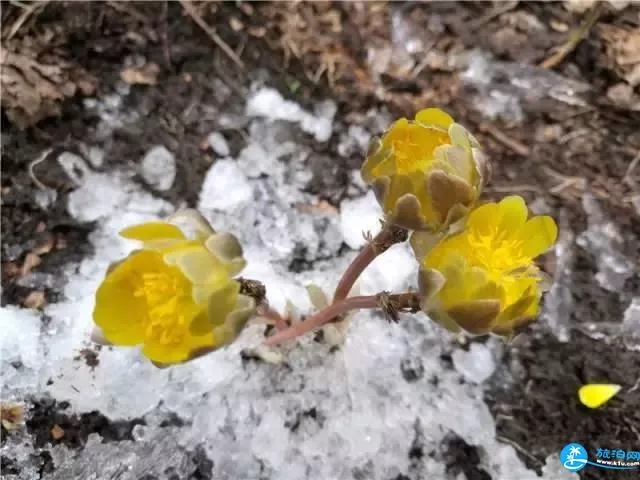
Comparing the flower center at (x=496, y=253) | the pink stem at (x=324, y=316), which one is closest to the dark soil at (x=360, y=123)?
the pink stem at (x=324, y=316)

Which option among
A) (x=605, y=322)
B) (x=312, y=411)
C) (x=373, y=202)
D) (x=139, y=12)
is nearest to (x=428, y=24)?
(x=373, y=202)

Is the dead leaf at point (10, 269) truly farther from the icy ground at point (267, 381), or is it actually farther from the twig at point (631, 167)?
the twig at point (631, 167)

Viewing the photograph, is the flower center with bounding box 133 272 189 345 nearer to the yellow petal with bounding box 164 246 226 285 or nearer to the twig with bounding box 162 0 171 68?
the yellow petal with bounding box 164 246 226 285

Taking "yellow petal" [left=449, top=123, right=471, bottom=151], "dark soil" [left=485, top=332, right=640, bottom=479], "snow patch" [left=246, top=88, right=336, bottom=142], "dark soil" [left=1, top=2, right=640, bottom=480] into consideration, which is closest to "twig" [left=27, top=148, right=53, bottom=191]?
"dark soil" [left=1, top=2, right=640, bottom=480]

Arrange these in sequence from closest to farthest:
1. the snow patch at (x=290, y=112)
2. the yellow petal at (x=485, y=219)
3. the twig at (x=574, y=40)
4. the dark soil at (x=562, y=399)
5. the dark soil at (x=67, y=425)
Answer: the yellow petal at (x=485, y=219) < the dark soil at (x=67, y=425) < the dark soil at (x=562, y=399) < the snow patch at (x=290, y=112) < the twig at (x=574, y=40)

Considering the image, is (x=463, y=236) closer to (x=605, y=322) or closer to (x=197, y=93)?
(x=605, y=322)

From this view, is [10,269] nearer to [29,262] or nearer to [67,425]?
[29,262]

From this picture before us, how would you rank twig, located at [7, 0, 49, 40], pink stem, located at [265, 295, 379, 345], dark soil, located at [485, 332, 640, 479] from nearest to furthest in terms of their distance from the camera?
pink stem, located at [265, 295, 379, 345] → dark soil, located at [485, 332, 640, 479] → twig, located at [7, 0, 49, 40]
